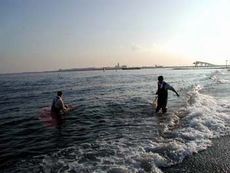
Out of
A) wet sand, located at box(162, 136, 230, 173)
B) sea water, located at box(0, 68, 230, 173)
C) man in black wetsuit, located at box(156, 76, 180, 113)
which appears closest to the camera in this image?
wet sand, located at box(162, 136, 230, 173)

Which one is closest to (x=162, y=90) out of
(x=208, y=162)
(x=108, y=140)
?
(x=108, y=140)

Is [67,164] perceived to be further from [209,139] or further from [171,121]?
[171,121]

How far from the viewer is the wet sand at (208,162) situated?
342 inches

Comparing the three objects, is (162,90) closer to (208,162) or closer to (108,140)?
(108,140)

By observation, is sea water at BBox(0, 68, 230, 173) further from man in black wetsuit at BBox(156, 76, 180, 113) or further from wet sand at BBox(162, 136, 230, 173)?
man in black wetsuit at BBox(156, 76, 180, 113)

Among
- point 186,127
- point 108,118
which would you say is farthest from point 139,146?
point 108,118

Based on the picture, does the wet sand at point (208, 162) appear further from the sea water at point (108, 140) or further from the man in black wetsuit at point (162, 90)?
the man in black wetsuit at point (162, 90)

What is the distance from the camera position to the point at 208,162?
30.3 feet

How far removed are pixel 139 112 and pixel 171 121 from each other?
455cm

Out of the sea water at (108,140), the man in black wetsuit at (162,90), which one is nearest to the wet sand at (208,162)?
the sea water at (108,140)

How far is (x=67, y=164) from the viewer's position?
992cm

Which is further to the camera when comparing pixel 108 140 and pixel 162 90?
pixel 162 90

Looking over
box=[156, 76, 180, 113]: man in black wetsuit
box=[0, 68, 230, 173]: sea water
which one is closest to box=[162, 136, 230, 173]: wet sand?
box=[0, 68, 230, 173]: sea water

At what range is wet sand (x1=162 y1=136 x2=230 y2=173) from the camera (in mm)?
8680
